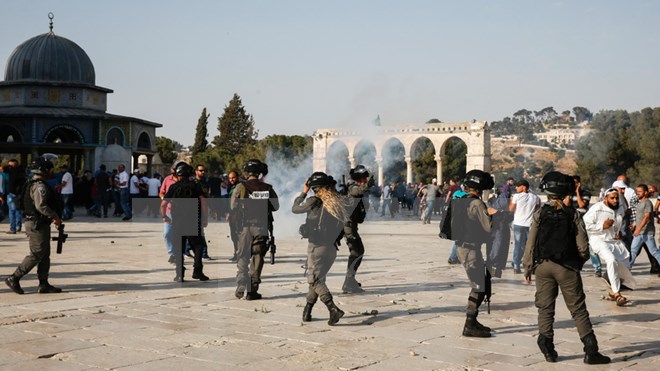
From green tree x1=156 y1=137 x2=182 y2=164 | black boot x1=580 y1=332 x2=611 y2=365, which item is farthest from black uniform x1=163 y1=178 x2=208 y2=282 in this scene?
green tree x1=156 y1=137 x2=182 y2=164

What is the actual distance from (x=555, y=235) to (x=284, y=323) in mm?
2712

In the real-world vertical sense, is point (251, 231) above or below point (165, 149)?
below

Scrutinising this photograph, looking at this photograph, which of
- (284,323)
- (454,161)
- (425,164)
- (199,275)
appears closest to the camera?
(284,323)

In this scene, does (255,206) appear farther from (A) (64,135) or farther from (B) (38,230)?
(A) (64,135)

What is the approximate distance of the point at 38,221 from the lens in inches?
341

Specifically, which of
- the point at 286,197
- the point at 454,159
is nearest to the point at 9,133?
the point at 286,197

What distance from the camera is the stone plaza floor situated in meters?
5.79

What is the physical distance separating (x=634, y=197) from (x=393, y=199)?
61.2 feet

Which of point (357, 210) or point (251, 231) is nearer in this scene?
point (251, 231)

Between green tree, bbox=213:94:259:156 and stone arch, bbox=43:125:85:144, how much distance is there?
48.2 metres

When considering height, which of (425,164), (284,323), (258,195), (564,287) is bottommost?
(284,323)

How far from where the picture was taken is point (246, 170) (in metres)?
8.85

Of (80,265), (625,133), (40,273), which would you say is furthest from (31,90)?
(625,133)

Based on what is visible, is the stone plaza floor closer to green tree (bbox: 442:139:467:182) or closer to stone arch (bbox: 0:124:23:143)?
stone arch (bbox: 0:124:23:143)
